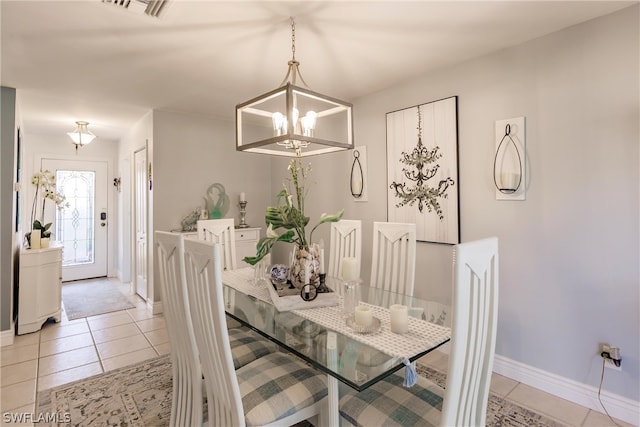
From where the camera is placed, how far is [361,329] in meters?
1.43

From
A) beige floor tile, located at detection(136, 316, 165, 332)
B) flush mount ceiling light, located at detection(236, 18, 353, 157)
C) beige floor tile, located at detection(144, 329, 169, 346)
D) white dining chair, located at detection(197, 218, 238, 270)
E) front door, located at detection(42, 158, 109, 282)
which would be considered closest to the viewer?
flush mount ceiling light, located at detection(236, 18, 353, 157)

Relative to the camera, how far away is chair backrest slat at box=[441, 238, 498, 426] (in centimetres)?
103

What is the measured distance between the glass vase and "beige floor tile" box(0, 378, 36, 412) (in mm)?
1971

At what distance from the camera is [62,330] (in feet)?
10.8

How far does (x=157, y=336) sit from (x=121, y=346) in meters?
0.31

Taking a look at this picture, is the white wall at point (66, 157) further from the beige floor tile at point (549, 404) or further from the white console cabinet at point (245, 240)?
the beige floor tile at point (549, 404)

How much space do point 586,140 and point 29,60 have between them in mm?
3967

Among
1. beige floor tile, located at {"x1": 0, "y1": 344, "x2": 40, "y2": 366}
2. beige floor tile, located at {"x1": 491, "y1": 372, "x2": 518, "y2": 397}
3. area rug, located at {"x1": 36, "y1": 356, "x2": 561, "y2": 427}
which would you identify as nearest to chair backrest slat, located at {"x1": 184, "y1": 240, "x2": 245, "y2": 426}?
area rug, located at {"x1": 36, "y1": 356, "x2": 561, "y2": 427}

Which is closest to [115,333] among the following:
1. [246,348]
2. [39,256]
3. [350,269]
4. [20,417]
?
[39,256]

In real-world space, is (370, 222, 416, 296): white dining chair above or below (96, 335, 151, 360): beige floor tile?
above

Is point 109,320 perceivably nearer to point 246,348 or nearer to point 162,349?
point 162,349

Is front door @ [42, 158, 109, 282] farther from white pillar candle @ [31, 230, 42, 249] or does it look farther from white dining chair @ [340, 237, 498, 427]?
A: white dining chair @ [340, 237, 498, 427]

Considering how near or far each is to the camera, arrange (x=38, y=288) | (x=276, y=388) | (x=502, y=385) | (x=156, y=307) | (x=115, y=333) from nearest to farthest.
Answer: (x=276, y=388), (x=502, y=385), (x=115, y=333), (x=38, y=288), (x=156, y=307)

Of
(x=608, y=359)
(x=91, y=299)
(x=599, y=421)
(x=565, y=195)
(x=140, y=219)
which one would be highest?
(x=565, y=195)
